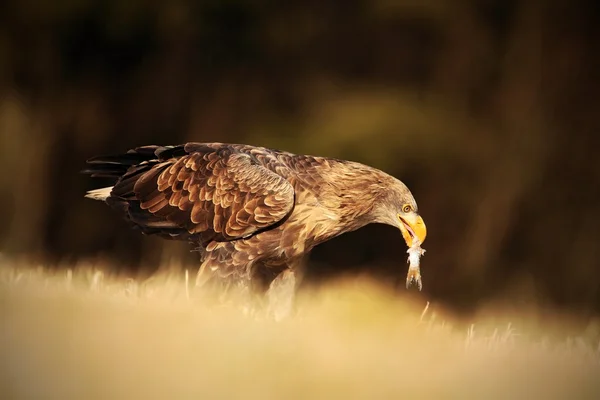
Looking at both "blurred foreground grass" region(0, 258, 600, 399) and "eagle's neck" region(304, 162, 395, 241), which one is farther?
"eagle's neck" region(304, 162, 395, 241)

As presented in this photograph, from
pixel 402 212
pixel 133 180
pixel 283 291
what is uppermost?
pixel 402 212

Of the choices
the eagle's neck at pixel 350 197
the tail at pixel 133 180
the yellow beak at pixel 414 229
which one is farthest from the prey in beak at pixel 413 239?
the tail at pixel 133 180

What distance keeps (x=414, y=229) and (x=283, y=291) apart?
55 cm

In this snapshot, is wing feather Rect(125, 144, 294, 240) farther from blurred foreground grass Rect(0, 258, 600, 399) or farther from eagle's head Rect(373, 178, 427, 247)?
blurred foreground grass Rect(0, 258, 600, 399)

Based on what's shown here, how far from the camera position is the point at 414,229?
3.16m

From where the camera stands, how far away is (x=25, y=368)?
7.30ft

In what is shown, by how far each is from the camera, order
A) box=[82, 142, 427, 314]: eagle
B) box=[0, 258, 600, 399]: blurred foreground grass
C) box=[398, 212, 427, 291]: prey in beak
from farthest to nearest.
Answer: box=[82, 142, 427, 314]: eagle
box=[398, 212, 427, 291]: prey in beak
box=[0, 258, 600, 399]: blurred foreground grass

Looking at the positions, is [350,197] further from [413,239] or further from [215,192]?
[215,192]

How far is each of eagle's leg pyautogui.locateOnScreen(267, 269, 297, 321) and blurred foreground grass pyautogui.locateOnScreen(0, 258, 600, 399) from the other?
51 cm

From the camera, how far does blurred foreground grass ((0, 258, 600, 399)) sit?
7.22 feet

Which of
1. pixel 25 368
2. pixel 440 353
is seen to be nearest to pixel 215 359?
pixel 25 368

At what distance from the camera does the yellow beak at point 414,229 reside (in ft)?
10.3

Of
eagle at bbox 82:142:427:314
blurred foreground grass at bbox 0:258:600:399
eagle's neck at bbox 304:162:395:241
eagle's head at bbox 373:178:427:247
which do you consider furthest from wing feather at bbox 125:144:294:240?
blurred foreground grass at bbox 0:258:600:399

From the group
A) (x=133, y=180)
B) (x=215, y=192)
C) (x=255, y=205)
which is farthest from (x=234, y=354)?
(x=133, y=180)
